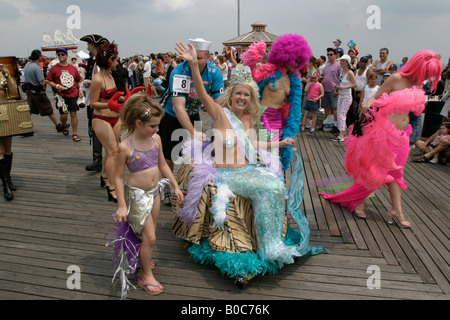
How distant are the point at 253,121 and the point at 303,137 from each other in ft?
15.5

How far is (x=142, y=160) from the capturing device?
2445 mm

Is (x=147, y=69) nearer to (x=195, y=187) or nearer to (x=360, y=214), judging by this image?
(x=360, y=214)

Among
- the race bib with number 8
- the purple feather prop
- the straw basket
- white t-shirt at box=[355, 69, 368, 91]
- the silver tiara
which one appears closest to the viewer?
the purple feather prop

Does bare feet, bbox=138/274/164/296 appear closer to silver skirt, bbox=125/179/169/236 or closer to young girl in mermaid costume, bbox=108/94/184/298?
young girl in mermaid costume, bbox=108/94/184/298

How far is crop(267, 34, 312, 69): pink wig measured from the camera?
3609 mm

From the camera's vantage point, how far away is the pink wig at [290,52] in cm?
361

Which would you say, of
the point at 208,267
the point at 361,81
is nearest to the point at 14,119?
the point at 208,267

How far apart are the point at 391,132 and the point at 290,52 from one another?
1.34 metres

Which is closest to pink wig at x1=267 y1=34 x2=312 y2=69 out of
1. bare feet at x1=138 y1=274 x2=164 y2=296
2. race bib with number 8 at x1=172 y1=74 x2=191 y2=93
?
race bib with number 8 at x1=172 y1=74 x2=191 y2=93

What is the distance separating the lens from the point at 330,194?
14.3 feet

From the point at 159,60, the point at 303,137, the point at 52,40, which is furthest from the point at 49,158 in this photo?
the point at 52,40

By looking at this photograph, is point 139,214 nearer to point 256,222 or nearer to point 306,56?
point 256,222

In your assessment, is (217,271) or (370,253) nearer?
(217,271)

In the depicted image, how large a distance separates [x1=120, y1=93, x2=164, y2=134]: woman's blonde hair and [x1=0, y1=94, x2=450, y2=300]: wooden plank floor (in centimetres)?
124
